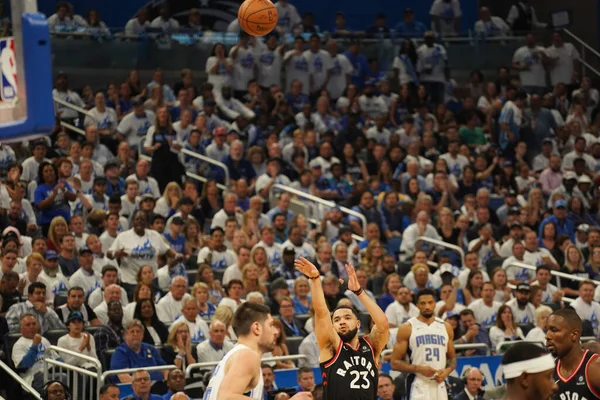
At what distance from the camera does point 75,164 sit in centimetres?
1808

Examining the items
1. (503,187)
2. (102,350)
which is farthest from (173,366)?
(503,187)

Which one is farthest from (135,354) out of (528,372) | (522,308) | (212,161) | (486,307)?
(528,372)

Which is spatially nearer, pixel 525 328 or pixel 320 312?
pixel 320 312

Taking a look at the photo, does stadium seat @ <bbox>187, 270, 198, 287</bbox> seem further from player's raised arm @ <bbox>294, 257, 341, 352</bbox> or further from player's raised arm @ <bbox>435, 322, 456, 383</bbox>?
player's raised arm @ <bbox>294, 257, 341, 352</bbox>

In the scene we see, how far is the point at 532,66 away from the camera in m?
24.9

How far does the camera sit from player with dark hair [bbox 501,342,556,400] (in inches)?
223

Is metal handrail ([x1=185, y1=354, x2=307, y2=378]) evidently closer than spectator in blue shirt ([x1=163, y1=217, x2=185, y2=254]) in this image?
Yes

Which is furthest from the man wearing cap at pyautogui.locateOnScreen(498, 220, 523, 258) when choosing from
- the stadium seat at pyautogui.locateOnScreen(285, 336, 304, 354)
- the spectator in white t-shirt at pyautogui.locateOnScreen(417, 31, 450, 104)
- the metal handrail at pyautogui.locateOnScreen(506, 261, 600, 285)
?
the spectator in white t-shirt at pyautogui.locateOnScreen(417, 31, 450, 104)

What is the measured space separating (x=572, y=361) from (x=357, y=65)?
16511 millimetres

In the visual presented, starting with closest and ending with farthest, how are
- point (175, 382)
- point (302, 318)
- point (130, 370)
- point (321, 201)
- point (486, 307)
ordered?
1. point (175, 382)
2. point (130, 370)
3. point (302, 318)
4. point (486, 307)
5. point (321, 201)

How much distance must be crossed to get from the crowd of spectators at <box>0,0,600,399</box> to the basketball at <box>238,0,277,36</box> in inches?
140

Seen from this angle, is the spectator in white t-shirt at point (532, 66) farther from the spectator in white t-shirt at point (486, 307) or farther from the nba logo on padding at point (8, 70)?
the nba logo on padding at point (8, 70)

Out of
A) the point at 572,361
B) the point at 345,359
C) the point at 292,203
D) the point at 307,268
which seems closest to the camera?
the point at 572,361

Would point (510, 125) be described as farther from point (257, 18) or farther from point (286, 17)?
point (257, 18)
